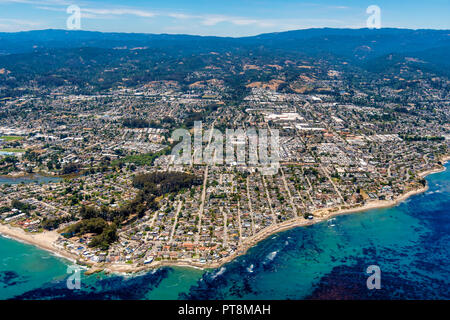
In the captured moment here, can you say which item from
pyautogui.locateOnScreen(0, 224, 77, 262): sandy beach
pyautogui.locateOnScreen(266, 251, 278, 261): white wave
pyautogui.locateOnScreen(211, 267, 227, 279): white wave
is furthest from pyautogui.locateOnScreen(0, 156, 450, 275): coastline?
pyautogui.locateOnScreen(266, 251, 278, 261): white wave

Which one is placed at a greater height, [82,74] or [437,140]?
[82,74]

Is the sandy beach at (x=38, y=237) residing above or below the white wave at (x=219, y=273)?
above

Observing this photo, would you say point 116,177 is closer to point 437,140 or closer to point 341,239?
point 341,239

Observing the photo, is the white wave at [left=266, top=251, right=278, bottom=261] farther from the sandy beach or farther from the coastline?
the sandy beach

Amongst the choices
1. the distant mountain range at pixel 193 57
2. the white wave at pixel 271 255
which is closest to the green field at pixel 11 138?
the white wave at pixel 271 255

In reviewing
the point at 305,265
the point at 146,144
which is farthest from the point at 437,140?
the point at 146,144

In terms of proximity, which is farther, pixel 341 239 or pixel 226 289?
pixel 341 239

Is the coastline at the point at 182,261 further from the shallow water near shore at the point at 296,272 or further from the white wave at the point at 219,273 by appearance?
the shallow water near shore at the point at 296,272
